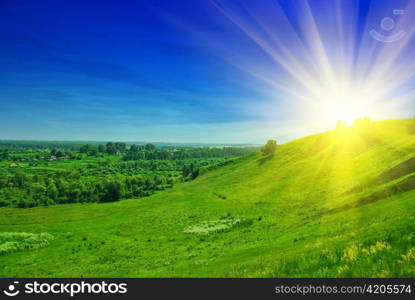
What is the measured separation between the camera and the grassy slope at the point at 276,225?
1175cm

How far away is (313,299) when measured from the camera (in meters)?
7.45

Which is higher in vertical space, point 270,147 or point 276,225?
point 270,147

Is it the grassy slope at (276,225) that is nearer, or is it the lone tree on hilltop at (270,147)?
the grassy slope at (276,225)

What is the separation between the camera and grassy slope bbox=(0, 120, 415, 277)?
11750mm

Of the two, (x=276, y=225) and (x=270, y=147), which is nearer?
(x=276, y=225)

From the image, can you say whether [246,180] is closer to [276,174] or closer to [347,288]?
[276,174]

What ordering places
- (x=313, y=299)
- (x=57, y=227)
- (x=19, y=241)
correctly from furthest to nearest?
1. (x=57, y=227)
2. (x=19, y=241)
3. (x=313, y=299)

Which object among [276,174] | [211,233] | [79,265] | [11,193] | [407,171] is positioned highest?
[407,171]

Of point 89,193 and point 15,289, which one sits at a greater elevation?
point 15,289

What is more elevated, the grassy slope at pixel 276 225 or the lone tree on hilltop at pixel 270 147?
the lone tree on hilltop at pixel 270 147

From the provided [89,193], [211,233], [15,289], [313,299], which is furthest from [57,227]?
[313,299]

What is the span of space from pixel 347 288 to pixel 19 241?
72.2 metres

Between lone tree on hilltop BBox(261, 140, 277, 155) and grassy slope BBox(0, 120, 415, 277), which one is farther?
lone tree on hilltop BBox(261, 140, 277, 155)

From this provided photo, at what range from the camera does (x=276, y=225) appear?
1556 inches
